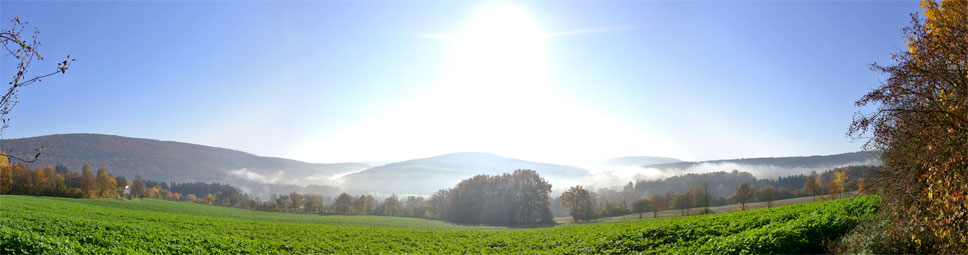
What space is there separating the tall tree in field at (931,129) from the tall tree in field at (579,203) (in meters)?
73.4

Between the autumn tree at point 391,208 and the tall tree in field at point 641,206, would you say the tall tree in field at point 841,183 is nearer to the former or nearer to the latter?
the tall tree in field at point 641,206

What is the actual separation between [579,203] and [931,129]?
251 ft

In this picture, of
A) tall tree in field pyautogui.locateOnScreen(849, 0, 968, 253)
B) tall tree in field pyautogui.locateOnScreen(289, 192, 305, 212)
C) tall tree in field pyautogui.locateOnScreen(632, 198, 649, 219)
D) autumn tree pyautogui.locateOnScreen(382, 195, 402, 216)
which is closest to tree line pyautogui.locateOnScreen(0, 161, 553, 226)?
autumn tree pyautogui.locateOnScreen(382, 195, 402, 216)

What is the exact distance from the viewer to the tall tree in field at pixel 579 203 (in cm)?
8550

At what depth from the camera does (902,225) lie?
495 inches

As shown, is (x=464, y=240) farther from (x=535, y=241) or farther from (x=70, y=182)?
(x=70, y=182)

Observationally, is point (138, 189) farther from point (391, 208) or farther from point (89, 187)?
point (391, 208)

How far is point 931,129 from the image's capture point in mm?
11125

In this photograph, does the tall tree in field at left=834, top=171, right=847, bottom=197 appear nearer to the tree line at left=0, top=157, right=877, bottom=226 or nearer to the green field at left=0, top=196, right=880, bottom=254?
the tree line at left=0, top=157, right=877, bottom=226

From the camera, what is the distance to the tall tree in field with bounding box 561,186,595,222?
3366 inches

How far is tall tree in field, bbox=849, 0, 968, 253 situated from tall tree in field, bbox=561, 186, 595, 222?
241 feet

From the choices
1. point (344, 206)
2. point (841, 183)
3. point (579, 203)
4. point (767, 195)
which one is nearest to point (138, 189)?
point (344, 206)

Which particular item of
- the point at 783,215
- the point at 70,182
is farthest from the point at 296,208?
the point at 783,215

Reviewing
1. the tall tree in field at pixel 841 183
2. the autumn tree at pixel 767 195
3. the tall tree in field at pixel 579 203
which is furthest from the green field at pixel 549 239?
the autumn tree at pixel 767 195
